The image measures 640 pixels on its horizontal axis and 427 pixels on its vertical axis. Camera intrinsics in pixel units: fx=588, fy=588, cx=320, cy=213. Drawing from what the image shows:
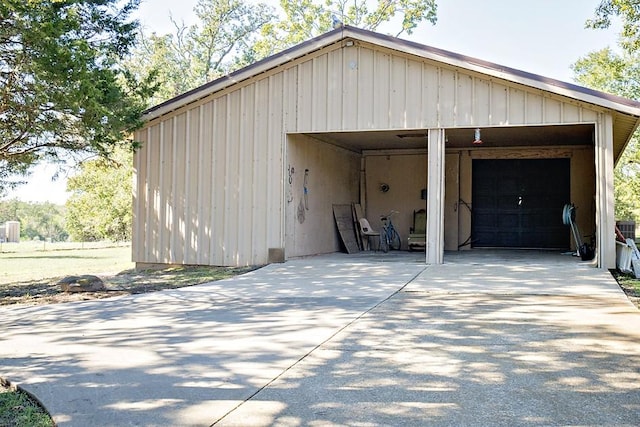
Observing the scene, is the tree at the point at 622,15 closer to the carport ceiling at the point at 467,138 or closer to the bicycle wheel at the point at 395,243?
the carport ceiling at the point at 467,138

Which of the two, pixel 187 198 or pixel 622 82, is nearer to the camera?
pixel 187 198

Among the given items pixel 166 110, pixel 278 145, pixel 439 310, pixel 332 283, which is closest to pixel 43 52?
pixel 166 110

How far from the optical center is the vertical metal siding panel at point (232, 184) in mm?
10414

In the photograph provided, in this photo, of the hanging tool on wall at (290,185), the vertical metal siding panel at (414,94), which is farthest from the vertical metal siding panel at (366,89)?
the hanging tool on wall at (290,185)

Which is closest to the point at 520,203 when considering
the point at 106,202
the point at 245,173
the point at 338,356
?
the point at 245,173

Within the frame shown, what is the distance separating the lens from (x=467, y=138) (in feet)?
41.0

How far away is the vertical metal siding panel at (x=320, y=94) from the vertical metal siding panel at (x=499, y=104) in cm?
274

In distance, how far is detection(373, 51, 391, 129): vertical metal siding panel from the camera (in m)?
9.69

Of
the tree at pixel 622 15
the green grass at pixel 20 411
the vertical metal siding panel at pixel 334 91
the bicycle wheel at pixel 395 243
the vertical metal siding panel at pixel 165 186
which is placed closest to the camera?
the green grass at pixel 20 411

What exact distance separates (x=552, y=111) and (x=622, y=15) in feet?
16.0

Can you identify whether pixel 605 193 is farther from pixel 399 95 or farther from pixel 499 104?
pixel 399 95

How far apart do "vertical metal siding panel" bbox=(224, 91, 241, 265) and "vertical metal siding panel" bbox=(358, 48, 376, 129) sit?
2.23m

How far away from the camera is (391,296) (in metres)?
6.71

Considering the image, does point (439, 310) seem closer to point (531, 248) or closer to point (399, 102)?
point (399, 102)
